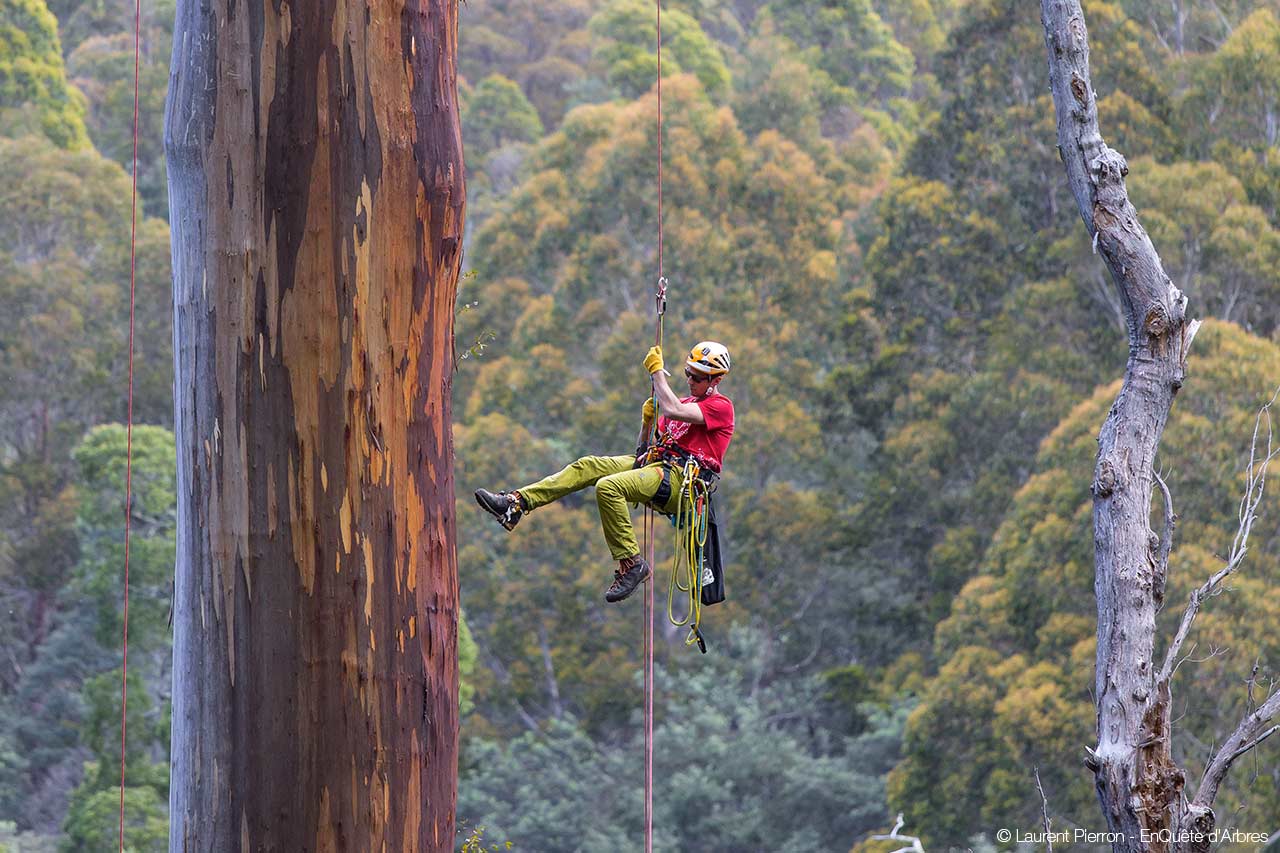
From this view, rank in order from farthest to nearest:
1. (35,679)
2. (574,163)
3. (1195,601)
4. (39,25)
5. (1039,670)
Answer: (39,25) < (574,163) < (35,679) < (1039,670) < (1195,601)

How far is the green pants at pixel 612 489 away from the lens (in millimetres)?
6305

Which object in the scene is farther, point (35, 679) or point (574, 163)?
point (574, 163)

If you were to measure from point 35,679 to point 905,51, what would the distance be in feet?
56.6

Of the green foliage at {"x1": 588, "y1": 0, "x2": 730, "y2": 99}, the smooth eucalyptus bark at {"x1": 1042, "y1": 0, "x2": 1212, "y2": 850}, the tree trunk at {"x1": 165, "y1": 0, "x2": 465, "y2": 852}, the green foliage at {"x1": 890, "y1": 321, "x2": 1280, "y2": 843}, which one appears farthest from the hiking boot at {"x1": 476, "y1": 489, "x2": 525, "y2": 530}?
the green foliage at {"x1": 588, "y1": 0, "x2": 730, "y2": 99}

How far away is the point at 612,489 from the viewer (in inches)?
250

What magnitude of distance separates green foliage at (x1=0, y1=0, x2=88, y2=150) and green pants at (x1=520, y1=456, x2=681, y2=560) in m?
21.2

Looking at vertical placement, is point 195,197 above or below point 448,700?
above

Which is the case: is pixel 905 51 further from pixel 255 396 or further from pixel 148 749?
pixel 255 396

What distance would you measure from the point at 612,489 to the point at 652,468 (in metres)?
0.22

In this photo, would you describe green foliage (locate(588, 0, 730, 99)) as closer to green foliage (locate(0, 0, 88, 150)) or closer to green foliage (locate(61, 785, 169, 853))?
green foliage (locate(0, 0, 88, 150))

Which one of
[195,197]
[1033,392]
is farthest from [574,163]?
[195,197]

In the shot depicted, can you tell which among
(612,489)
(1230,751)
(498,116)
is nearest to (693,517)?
(612,489)

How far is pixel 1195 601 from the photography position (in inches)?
245

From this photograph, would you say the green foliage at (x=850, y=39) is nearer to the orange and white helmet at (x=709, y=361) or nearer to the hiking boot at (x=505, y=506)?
the orange and white helmet at (x=709, y=361)
